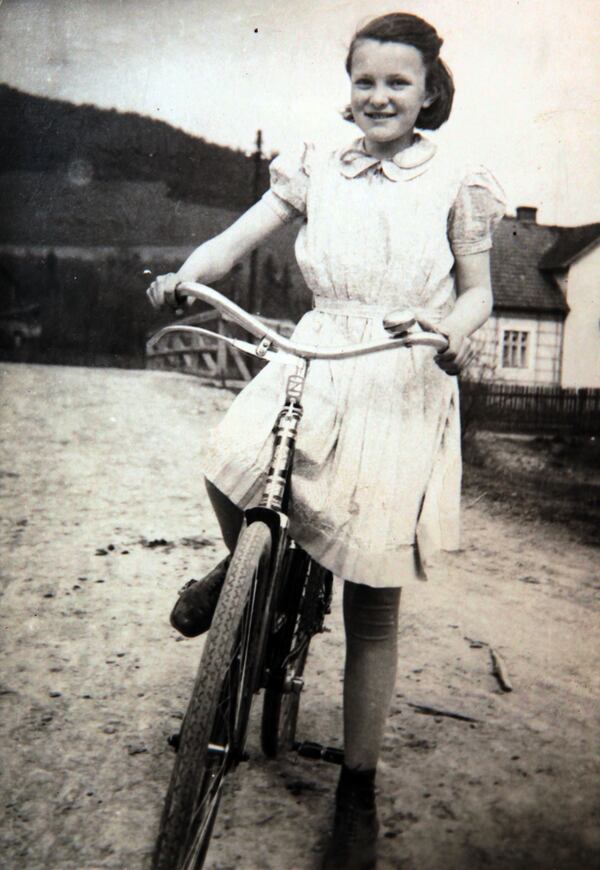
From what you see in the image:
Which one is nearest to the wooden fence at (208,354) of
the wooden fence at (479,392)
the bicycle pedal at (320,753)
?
the wooden fence at (479,392)

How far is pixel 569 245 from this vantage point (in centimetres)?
215

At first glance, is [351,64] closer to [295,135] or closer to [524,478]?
[295,135]

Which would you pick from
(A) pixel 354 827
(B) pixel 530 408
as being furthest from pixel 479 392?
(A) pixel 354 827

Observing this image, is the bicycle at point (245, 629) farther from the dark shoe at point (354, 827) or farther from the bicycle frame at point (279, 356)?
the dark shoe at point (354, 827)

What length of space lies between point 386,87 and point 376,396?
1.98ft

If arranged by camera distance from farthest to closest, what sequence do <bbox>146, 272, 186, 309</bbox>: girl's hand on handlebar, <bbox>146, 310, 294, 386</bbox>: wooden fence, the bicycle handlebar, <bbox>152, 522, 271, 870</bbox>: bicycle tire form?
<bbox>146, 310, 294, 386</bbox>: wooden fence < <bbox>146, 272, 186, 309</bbox>: girl's hand on handlebar < the bicycle handlebar < <bbox>152, 522, 271, 870</bbox>: bicycle tire

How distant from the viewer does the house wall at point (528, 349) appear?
2.19 meters

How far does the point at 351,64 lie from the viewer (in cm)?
172

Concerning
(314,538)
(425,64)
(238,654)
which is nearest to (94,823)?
(238,654)

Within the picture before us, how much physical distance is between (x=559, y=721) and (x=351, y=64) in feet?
5.07

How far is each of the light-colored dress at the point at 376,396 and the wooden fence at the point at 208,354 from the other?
2.59 ft

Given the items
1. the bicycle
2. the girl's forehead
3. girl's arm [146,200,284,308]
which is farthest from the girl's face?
the bicycle

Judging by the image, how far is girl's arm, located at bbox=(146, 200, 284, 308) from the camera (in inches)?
69.5

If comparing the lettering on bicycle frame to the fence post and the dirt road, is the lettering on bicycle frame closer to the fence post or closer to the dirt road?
the dirt road
